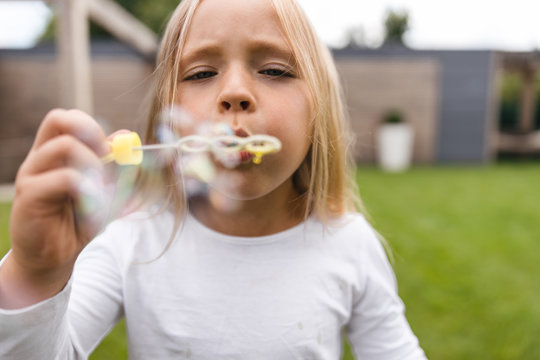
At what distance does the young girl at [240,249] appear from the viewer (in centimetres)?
71

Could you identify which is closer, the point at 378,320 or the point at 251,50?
the point at 251,50

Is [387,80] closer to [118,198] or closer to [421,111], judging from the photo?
[421,111]

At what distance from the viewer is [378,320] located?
94 centimetres

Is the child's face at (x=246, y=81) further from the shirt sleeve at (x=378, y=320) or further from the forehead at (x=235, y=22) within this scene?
the shirt sleeve at (x=378, y=320)

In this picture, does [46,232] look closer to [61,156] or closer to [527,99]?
[61,156]

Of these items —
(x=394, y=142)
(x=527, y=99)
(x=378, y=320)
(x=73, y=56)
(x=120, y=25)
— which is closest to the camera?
(x=378, y=320)

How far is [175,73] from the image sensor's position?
0.81 m

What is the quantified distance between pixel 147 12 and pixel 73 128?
18936mm

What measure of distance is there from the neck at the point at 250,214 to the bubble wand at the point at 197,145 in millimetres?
160

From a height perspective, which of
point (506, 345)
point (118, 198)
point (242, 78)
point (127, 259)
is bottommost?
point (506, 345)

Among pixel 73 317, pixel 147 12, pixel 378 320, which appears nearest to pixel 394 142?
pixel 378 320

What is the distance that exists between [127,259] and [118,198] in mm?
119

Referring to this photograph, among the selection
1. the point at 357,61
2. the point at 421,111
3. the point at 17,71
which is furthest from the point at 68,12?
the point at 421,111

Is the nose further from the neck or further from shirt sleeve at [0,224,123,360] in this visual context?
shirt sleeve at [0,224,123,360]
